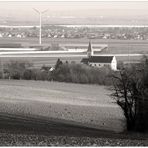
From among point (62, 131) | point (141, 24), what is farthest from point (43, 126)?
point (141, 24)

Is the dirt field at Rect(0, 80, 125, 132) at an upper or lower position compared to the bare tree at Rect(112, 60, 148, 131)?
lower

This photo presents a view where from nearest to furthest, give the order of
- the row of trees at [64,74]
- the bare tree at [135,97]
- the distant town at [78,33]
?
the bare tree at [135,97] → the row of trees at [64,74] → the distant town at [78,33]

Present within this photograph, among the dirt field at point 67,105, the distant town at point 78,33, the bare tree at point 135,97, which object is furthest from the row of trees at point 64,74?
the distant town at point 78,33

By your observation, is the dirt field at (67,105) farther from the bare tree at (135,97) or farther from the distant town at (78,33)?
the distant town at (78,33)

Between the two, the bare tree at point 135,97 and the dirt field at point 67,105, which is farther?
the dirt field at point 67,105

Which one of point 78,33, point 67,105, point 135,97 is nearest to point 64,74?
point 67,105

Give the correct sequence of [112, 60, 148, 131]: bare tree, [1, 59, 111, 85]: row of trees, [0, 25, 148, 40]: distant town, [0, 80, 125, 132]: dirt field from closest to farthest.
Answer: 1. [112, 60, 148, 131]: bare tree
2. [0, 80, 125, 132]: dirt field
3. [1, 59, 111, 85]: row of trees
4. [0, 25, 148, 40]: distant town

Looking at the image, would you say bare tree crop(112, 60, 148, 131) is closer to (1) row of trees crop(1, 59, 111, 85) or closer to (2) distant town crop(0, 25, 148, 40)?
(1) row of trees crop(1, 59, 111, 85)

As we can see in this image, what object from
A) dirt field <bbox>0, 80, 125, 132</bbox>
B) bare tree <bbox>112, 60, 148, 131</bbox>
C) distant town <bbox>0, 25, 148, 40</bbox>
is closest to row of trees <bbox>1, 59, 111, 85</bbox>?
dirt field <bbox>0, 80, 125, 132</bbox>

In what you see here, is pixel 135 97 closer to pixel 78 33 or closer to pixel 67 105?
pixel 67 105
